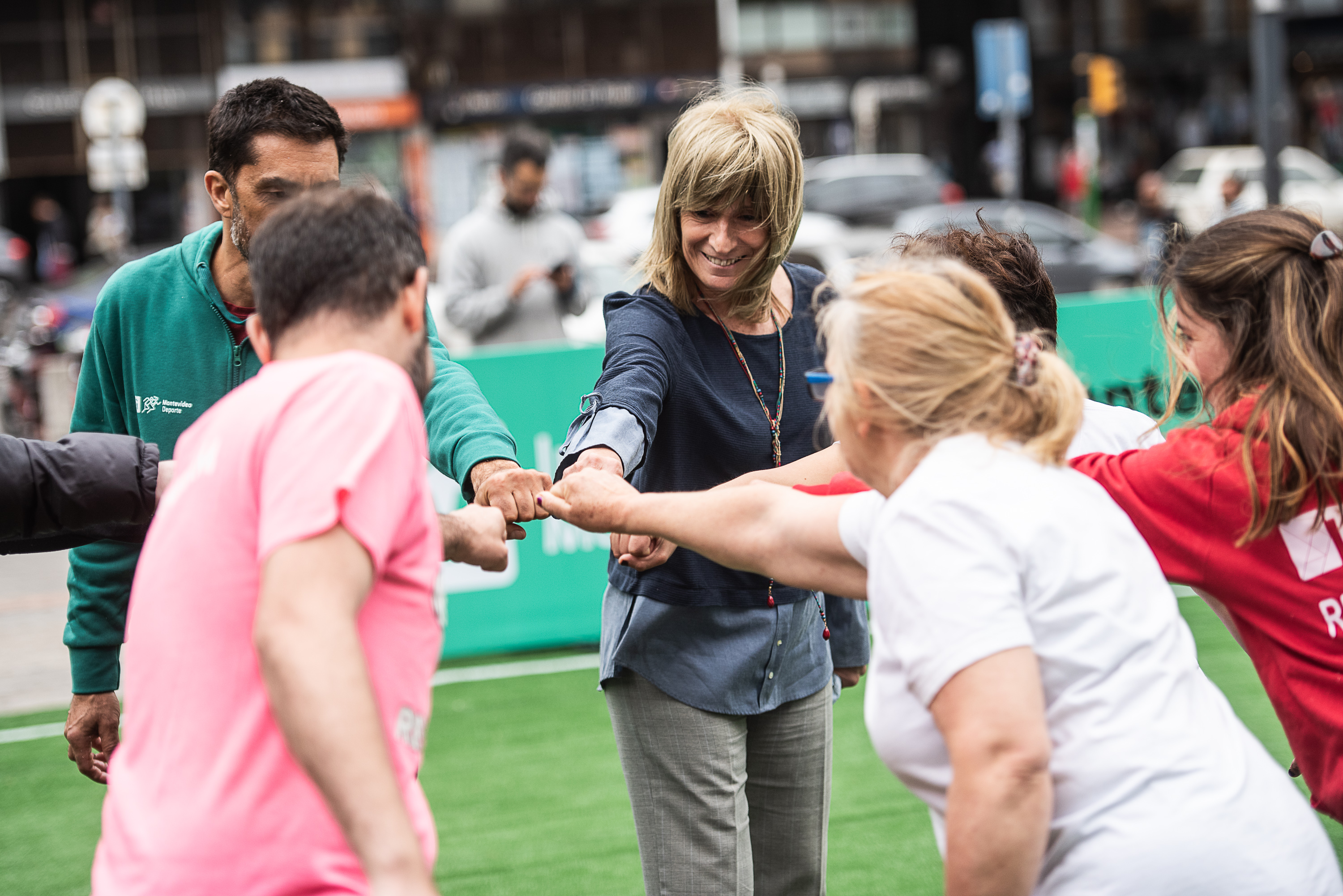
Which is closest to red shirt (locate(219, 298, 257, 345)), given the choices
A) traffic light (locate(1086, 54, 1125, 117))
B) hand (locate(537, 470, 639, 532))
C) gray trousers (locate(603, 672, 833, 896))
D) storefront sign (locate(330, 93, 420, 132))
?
hand (locate(537, 470, 639, 532))

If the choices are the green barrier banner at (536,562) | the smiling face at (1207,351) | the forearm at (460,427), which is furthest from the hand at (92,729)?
the green barrier banner at (536,562)

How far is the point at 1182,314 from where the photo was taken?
2461 millimetres

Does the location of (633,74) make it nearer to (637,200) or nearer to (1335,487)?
(637,200)

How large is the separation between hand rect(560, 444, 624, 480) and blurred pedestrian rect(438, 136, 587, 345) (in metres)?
5.14

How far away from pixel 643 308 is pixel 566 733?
3.30 m

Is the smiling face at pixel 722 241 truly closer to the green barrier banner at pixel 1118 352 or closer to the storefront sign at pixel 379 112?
the green barrier banner at pixel 1118 352

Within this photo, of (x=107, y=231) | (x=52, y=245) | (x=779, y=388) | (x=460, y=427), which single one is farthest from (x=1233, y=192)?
(x=52, y=245)

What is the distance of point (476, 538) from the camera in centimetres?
217

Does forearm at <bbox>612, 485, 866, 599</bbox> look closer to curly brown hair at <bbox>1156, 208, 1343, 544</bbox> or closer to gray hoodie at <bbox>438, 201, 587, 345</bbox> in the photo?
curly brown hair at <bbox>1156, 208, 1343, 544</bbox>

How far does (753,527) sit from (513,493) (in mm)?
606

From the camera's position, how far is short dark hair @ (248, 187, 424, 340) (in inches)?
66.0

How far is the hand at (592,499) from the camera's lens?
239 cm

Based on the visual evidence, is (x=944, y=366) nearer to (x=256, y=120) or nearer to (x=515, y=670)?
(x=256, y=120)

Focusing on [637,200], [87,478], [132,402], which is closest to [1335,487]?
[87,478]
